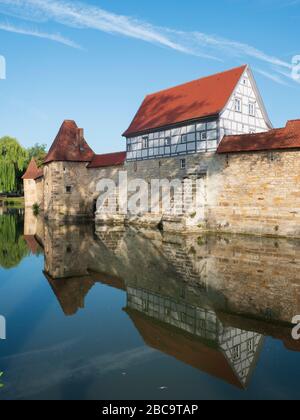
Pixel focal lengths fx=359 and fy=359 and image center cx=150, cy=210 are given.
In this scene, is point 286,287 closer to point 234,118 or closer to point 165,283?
point 165,283

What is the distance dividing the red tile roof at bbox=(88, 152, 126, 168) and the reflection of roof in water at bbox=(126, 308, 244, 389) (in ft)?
65.1

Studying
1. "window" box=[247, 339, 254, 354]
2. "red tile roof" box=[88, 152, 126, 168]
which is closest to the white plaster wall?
"red tile roof" box=[88, 152, 126, 168]

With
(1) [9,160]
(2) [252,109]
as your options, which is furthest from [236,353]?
(1) [9,160]

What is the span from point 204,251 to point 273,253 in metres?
2.41

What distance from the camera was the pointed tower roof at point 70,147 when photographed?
27516 millimetres

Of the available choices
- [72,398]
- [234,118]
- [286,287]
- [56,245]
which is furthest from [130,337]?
[234,118]

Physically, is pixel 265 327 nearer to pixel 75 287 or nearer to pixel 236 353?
pixel 236 353

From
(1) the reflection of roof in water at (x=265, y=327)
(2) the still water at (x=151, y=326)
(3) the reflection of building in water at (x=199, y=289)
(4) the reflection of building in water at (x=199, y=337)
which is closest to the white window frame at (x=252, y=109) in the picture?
(3) the reflection of building in water at (x=199, y=289)

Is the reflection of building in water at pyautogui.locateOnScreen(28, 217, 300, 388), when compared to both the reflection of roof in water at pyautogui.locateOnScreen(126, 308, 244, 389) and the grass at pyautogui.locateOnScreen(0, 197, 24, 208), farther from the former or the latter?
the grass at pyautogui.locateOnScreen(0, 197, 24, 208)

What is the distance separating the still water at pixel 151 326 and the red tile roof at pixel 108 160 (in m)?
14.0

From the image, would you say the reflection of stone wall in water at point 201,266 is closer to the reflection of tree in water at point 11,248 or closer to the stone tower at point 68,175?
the reflection of tree in water at point 11,248

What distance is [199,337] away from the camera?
573 centimetres

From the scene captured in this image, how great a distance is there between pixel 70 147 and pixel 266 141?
54.2 feet

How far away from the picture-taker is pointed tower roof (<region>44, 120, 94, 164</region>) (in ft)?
90.3
